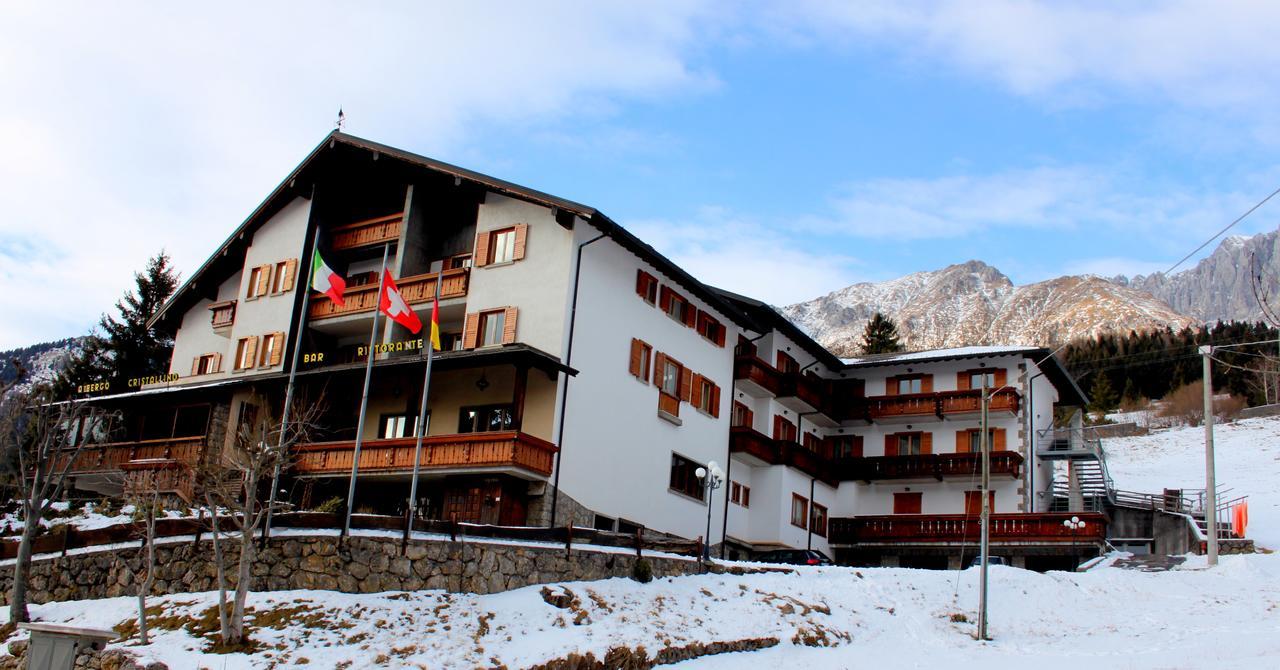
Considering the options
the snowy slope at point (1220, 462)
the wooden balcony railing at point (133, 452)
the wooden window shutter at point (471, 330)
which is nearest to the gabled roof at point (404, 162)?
the wooden window shutter at point (471, 330)

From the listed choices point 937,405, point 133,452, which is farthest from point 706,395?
point 133,452

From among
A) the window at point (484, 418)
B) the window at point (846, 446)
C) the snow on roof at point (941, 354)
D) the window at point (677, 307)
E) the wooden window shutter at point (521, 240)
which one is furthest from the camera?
the window at point (846, 446)

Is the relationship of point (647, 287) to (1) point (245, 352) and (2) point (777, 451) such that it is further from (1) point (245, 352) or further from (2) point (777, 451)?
(1) point (245, 352)

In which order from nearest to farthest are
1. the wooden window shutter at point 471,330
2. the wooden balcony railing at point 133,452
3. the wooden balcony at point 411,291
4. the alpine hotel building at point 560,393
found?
the alpine hotel building at point 560,393, the wooden window shutter at point 471,330, the wooden balcony railing at point 133,452, the wooden balcony at point 411,291

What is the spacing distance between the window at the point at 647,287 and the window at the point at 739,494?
8890 mm

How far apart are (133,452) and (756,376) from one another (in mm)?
25052

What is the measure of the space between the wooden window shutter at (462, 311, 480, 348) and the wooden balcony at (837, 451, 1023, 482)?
22.3 meters

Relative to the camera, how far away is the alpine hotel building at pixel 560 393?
3778 centimetres

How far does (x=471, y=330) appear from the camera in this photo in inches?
1578

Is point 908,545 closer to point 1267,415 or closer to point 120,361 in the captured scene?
point 120,361

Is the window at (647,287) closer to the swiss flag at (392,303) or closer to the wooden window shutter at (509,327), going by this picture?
the wooden window shutter at (509,327)

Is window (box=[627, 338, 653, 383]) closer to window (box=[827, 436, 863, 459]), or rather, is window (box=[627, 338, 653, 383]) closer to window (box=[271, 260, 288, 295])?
window (box=[271, 260, 288, 295])

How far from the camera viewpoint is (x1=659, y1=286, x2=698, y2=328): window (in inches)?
1741

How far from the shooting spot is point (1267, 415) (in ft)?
281
